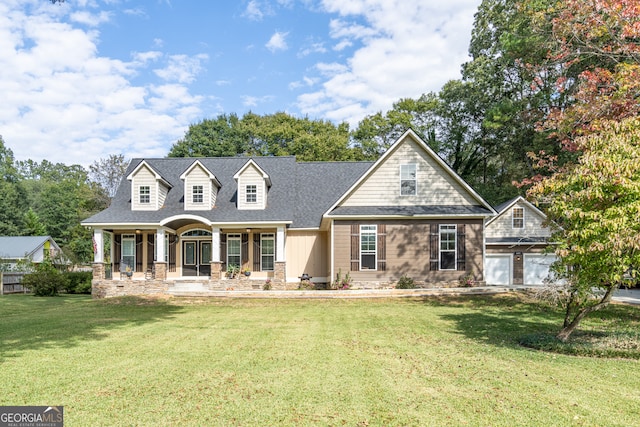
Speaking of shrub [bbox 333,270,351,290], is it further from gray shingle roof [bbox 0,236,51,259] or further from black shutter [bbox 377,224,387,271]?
gray shingle roof [bbox 0,236,51,259]

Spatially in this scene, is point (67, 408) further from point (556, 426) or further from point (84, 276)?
point (84, 276)

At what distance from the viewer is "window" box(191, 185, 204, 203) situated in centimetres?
2192

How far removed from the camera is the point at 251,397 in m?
5.51

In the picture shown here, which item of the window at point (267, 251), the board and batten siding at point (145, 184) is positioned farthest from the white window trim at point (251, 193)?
the board and batten siding at point (145, 184)

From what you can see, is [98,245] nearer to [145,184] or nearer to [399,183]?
[145,184]

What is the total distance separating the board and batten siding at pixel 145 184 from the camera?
2175 centimetres

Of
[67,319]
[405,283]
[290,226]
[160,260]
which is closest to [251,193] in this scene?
[290,226]

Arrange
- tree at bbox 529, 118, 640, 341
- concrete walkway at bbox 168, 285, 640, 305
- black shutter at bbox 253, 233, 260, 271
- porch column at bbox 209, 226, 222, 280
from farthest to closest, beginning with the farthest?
1. black shutter at bbox 253, 233, 260, 271
2. porch column at bbox 209, 226, 222, 280
3. concrete walkway at bbox 168, 285, 640, 305
4. tree at bbox 529, 118, 640, 341

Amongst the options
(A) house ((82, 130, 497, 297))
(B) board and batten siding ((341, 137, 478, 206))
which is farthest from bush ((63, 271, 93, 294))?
(B) board and batten siding ((341, 137, 478, 206))

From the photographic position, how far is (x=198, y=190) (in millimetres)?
21969

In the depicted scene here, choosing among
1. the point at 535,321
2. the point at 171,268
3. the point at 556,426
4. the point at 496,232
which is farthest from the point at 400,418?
the point at 496,232

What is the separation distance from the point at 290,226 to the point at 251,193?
9.01ft

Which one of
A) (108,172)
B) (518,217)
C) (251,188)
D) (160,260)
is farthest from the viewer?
(108,172)

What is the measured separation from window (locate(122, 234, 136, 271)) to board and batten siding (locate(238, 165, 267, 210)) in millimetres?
6225
